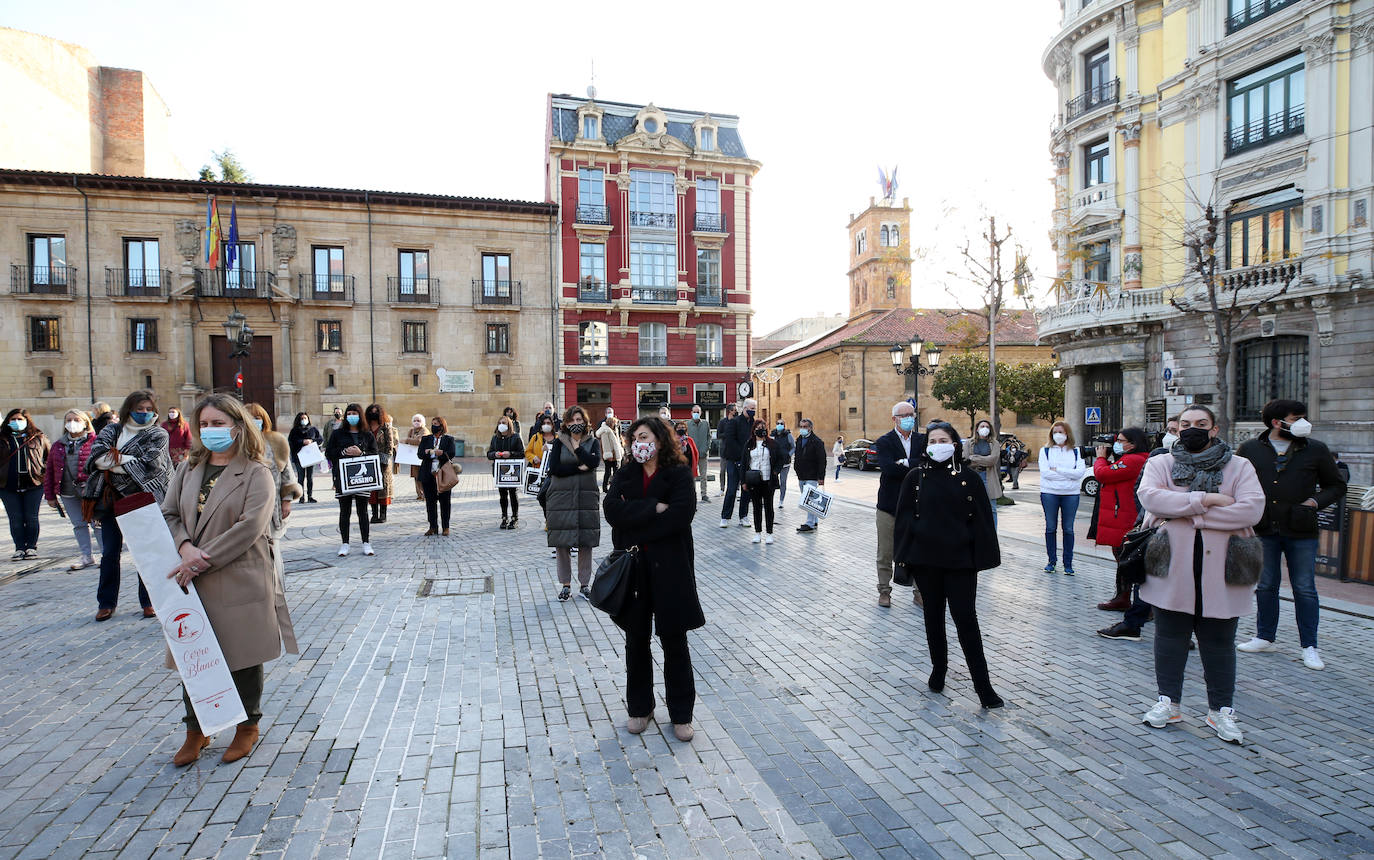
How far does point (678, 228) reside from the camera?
35000mm

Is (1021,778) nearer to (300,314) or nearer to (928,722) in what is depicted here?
(928,722)

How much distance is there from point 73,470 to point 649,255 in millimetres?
28984

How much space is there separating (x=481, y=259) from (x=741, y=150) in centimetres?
1432

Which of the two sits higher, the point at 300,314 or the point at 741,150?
the point at 741,150

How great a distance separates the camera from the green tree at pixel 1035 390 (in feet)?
118

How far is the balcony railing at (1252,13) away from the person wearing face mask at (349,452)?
88.7 ft

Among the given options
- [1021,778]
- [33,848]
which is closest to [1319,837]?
[1021,778]

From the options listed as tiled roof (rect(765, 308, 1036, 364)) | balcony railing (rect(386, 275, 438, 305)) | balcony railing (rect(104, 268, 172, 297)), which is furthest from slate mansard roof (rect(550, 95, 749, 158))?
balcony railing (rect(104, 268, 172, 297))

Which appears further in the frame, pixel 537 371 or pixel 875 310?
pixel 875 310

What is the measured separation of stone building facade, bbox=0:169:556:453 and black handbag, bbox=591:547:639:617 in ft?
95.0

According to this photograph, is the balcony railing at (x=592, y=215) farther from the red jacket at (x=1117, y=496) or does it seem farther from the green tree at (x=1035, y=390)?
the red jacket at (x=1117, y=496)

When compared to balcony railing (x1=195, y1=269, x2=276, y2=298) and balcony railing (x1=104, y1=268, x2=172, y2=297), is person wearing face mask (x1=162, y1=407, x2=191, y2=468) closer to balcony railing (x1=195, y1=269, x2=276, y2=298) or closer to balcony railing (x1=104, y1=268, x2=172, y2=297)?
balcony railing (x1=195, y1=269, x2=276, y2=298)

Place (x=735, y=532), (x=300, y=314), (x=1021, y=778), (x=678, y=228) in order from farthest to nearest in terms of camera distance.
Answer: (x=678, y=228) → (x=300, y=314) → (x=735, y=532) → (x=1021, y=778)

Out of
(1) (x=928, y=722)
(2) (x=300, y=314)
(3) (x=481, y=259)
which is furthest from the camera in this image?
(3) (x=481, y=259)
